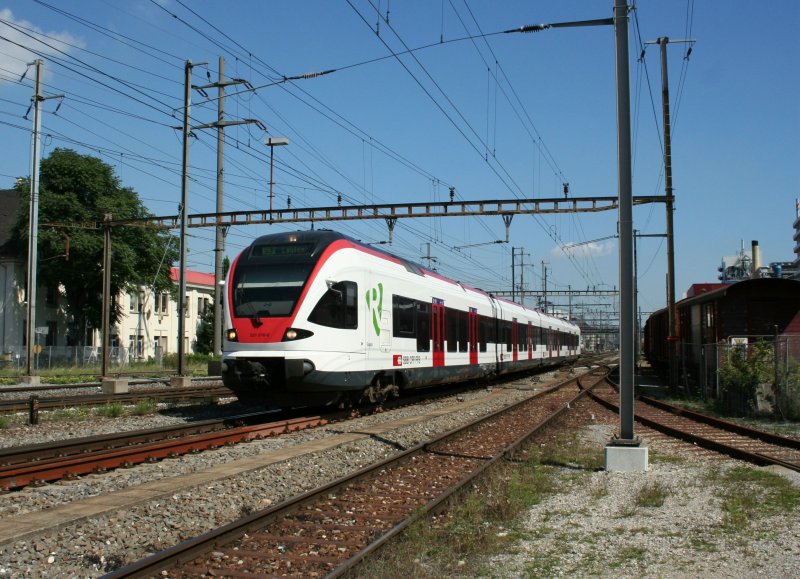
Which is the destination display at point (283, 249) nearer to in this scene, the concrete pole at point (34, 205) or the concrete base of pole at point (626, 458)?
the concrete base of pole at point (626, 458)

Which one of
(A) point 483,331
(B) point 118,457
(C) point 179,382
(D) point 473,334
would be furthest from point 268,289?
(A) point 483,331

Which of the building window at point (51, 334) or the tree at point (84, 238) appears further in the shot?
the building window at point (51, 334)

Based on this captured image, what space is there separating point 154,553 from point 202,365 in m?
41.4

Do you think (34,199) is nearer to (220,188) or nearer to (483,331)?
(220,188)

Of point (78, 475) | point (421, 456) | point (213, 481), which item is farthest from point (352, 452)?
point (78, 475)

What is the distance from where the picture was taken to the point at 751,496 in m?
7.99

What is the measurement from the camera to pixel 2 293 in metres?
48.8

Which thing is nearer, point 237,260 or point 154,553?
point 154,553

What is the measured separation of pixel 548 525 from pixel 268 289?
330 inches

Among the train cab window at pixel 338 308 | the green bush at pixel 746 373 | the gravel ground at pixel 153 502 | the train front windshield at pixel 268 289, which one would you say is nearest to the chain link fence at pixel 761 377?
the green bush at pixel 746 373

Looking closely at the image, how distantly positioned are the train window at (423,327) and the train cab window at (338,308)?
160 inches

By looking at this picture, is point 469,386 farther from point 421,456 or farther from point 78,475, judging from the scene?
point 78,475

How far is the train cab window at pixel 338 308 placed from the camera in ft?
46.2

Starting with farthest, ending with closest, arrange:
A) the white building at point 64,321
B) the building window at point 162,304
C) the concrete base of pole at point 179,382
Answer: the building window at point 162,304 < the white building at point 64,321 < the concrete base of pole at point 179,382
